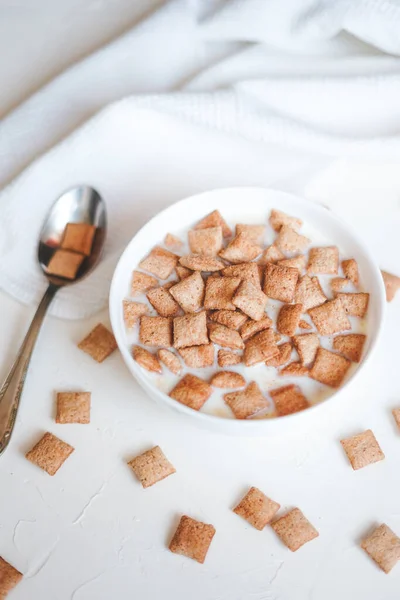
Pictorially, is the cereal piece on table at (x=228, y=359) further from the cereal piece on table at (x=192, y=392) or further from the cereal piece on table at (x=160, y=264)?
the cereal piece on table at (x=160, y=264)

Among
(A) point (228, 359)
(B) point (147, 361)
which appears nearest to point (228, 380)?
(A) point (228, 359)

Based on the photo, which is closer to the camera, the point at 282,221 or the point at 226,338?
the point at 226,338

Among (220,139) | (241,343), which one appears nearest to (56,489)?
(241,343)

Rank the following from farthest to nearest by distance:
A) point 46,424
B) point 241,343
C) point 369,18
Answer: point 369,18
point 46,424
point 241,343

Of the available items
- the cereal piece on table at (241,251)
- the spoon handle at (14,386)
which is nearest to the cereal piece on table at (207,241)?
the cereal piece on table at (241,251)

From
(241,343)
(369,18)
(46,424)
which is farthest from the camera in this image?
(369,18)

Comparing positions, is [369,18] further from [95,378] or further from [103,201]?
[95,378]

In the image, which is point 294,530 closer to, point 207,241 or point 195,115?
point 207,241
